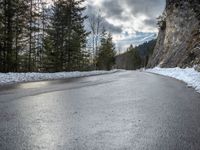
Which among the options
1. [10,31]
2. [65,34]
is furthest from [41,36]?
[10,31]

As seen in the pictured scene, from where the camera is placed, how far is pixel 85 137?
5.82m

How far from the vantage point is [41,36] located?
133 feet

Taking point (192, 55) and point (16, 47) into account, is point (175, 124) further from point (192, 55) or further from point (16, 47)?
point (192, 55)

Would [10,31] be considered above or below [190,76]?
above

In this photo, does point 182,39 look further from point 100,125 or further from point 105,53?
point 100,125

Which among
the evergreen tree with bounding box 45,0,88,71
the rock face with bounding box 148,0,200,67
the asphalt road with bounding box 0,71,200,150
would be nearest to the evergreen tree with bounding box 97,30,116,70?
the rock face with bounding box 148,0,200,67

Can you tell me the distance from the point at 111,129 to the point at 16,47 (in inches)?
1041

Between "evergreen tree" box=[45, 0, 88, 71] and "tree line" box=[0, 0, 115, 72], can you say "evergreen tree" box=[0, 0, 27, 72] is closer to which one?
"tree line" box=[0, 0, 115, 72]

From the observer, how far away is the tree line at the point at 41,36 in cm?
2995

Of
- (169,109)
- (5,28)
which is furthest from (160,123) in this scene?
(5,28)

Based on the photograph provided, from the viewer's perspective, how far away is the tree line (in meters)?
30.0

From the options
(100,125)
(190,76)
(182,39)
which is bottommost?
(100,125)

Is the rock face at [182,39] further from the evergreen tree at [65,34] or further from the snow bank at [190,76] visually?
the evergreen tree at [65,34]

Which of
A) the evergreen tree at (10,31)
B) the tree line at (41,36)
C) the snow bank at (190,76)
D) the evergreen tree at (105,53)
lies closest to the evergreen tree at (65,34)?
the tree line at (41,36)
